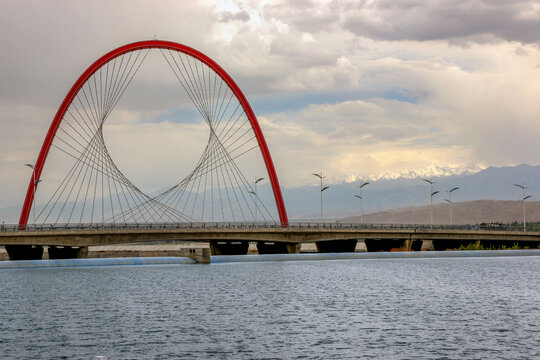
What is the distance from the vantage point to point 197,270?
109500 mm

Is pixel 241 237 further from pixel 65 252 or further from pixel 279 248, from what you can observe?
pixel 65 252

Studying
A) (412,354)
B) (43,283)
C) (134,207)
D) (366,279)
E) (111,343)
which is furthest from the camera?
(134,207)

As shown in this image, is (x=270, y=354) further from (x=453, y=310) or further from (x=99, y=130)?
(x=99, y=130)

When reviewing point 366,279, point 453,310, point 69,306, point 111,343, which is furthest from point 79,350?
point 366,279

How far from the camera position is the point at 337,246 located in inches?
5640

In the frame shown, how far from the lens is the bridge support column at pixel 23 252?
11206cm

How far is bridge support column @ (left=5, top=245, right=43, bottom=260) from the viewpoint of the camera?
112062mm

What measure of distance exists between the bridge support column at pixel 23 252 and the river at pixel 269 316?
571 inches

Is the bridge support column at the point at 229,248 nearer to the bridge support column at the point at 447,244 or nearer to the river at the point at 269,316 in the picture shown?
the river at the point at 269,316

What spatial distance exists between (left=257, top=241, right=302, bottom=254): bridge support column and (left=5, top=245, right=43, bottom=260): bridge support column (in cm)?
3622

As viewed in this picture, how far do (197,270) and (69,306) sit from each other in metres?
48.1

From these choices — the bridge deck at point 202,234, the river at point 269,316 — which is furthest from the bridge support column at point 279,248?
the river at point 269,316

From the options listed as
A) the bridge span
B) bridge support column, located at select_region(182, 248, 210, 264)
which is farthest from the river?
bridge support column, located at select_region(182, 248, 210, 264)

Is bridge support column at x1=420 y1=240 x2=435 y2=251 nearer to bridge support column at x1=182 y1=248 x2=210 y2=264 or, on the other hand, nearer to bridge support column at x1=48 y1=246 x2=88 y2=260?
bridge support column at x1=182 y1=248 x2=210 y2=264
